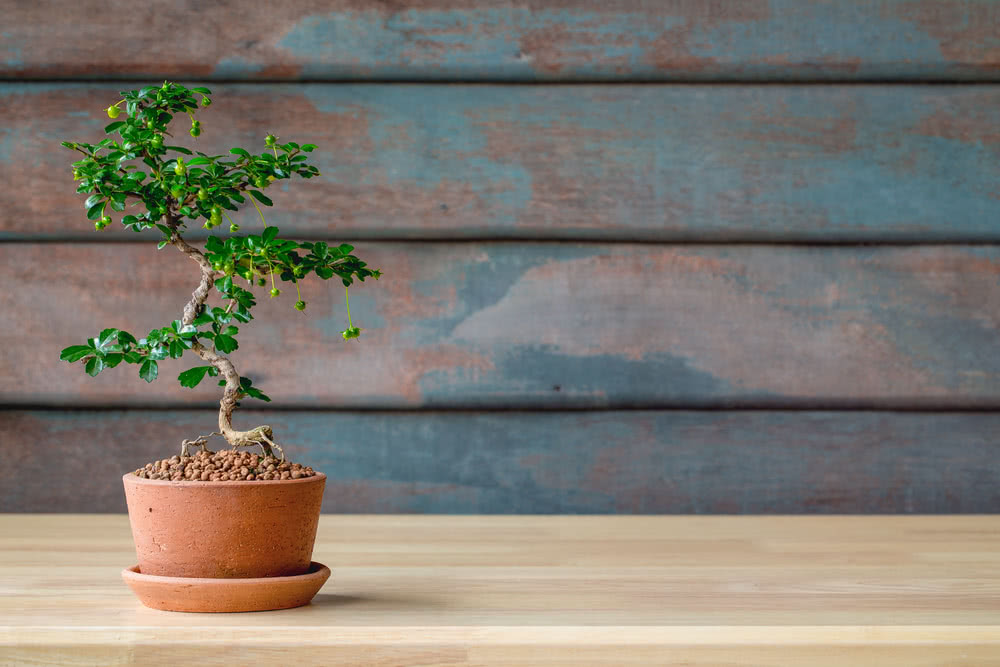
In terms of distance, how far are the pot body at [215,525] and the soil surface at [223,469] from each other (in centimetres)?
1

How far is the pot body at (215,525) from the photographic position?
0.77 meters

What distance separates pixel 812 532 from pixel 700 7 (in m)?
0.81

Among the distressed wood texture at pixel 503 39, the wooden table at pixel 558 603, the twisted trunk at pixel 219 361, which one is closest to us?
the wooden table at pixel 558 603

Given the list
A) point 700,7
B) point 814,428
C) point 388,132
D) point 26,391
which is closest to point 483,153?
point 388,132

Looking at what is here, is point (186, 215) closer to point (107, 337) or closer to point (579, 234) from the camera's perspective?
point (107, 337)

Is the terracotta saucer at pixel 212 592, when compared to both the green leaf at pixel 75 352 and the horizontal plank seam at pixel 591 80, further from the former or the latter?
the horizontal plank seam at pixel 591 80

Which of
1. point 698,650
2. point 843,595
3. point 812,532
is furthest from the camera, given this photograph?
point 812,532

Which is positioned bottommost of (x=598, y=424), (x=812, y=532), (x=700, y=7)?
(x=812, y=532)

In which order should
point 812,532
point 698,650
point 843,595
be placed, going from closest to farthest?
point 698,650 < point 843,595 < point 812,532

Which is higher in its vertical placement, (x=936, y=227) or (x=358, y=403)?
(x=936, y=227)

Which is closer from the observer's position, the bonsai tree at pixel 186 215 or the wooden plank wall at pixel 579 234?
the bonsai tree at pixel 186 215

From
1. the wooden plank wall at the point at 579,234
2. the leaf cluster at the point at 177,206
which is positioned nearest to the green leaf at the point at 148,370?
the leaf cluster at the point at 177,206

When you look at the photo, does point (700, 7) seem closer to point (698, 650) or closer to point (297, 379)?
point (297, 379)

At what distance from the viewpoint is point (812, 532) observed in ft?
4.00
